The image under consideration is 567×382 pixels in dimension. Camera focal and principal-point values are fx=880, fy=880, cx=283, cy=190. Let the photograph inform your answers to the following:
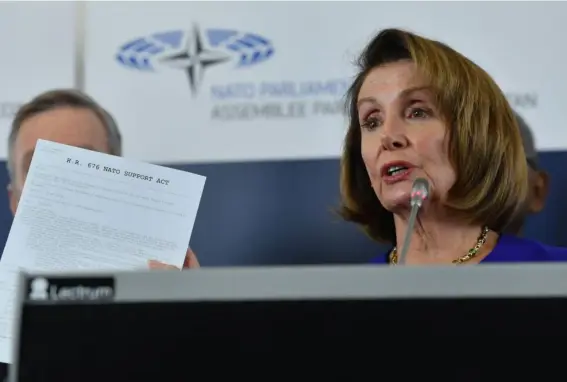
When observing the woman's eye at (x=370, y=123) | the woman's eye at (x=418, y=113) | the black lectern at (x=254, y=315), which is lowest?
the woman's eye at (x=370, y=123)

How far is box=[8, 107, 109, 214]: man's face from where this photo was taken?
2.21 metres

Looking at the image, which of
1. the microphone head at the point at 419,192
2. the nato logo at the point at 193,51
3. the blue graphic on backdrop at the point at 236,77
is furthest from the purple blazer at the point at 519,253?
the nato logo at the point at 193,51

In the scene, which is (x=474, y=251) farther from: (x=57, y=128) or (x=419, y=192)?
(x=57, y=128)

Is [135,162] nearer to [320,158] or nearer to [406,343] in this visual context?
[320,158]

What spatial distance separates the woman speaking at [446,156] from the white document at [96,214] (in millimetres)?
242

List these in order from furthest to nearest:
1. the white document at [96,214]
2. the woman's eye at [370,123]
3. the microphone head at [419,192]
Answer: the woman's eye at [370,123], the white document at [96,214], the microphone head at [419,192]

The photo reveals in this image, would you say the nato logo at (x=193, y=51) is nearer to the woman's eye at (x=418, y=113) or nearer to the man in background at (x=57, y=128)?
the man in background at (x=57, y=128)

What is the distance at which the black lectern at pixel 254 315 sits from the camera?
58 cm

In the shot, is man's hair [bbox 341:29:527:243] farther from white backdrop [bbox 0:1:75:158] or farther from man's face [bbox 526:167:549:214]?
white backdrop [bbox 0:1:75:158]

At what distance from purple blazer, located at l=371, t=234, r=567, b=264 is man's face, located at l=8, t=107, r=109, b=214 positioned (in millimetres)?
1059

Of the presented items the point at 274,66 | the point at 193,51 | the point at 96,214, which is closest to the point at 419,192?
the point at 96,214

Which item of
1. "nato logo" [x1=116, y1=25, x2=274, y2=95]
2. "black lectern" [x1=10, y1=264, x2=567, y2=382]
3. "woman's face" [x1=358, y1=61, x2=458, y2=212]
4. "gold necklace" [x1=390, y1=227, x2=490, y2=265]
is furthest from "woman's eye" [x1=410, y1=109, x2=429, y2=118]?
"black lectern" [x1=10, y1=264, x2=567, y2=382]

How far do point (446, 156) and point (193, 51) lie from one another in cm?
93

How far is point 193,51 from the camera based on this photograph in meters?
2.44
